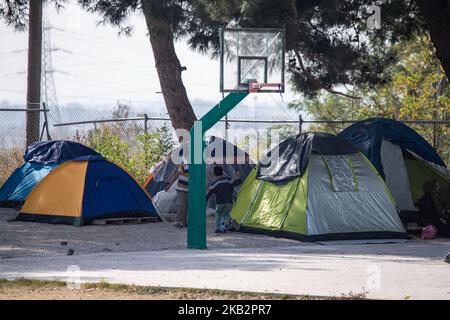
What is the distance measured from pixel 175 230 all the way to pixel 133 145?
28.8ft

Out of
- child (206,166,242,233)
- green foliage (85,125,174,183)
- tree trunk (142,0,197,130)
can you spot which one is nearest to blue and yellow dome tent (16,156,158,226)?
child (206,166,242,233)

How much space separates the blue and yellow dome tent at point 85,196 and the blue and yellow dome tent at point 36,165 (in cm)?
146

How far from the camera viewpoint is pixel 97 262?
12992mm

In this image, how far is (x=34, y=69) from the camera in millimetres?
27062

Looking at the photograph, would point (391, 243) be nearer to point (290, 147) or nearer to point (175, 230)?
point (290, 147)

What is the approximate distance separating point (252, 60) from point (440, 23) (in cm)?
399

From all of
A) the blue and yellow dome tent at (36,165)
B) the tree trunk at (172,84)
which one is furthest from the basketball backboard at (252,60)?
the tree trunk at (172,84)

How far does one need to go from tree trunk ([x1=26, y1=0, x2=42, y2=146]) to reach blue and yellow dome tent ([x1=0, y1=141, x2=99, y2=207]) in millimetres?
4585

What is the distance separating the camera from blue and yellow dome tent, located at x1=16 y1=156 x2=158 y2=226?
18.6m

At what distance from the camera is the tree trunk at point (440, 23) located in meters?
13.5

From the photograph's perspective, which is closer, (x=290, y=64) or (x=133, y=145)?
(x=290, y=64)

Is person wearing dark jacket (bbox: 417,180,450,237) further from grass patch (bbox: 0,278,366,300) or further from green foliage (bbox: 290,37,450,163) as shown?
grass patch (bbox: 0,278,366,300)
